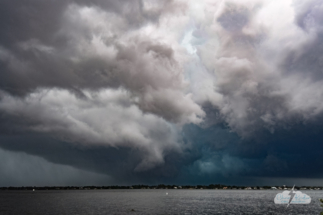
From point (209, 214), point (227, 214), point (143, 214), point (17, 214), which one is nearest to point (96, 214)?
point (143, 214)

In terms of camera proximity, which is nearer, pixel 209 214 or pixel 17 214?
pixel 209 214

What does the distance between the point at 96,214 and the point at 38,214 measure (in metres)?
27.8

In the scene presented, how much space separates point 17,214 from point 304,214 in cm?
12536

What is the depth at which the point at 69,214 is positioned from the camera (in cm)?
11762

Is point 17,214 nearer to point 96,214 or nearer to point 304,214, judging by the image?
point 96,214

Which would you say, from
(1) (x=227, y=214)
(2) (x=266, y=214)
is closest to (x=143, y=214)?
(1) (x=227, y=214)

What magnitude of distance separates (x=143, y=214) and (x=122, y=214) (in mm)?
8889

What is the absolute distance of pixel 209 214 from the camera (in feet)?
372

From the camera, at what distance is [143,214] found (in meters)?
115

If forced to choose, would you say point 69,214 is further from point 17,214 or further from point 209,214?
point 209,214

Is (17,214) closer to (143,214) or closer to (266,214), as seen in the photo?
(143,214)

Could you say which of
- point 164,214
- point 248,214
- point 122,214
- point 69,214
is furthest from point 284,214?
point 69,214

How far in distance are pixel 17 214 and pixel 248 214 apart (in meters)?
101

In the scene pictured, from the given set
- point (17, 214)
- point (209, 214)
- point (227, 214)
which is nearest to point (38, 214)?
point (17, 214)
